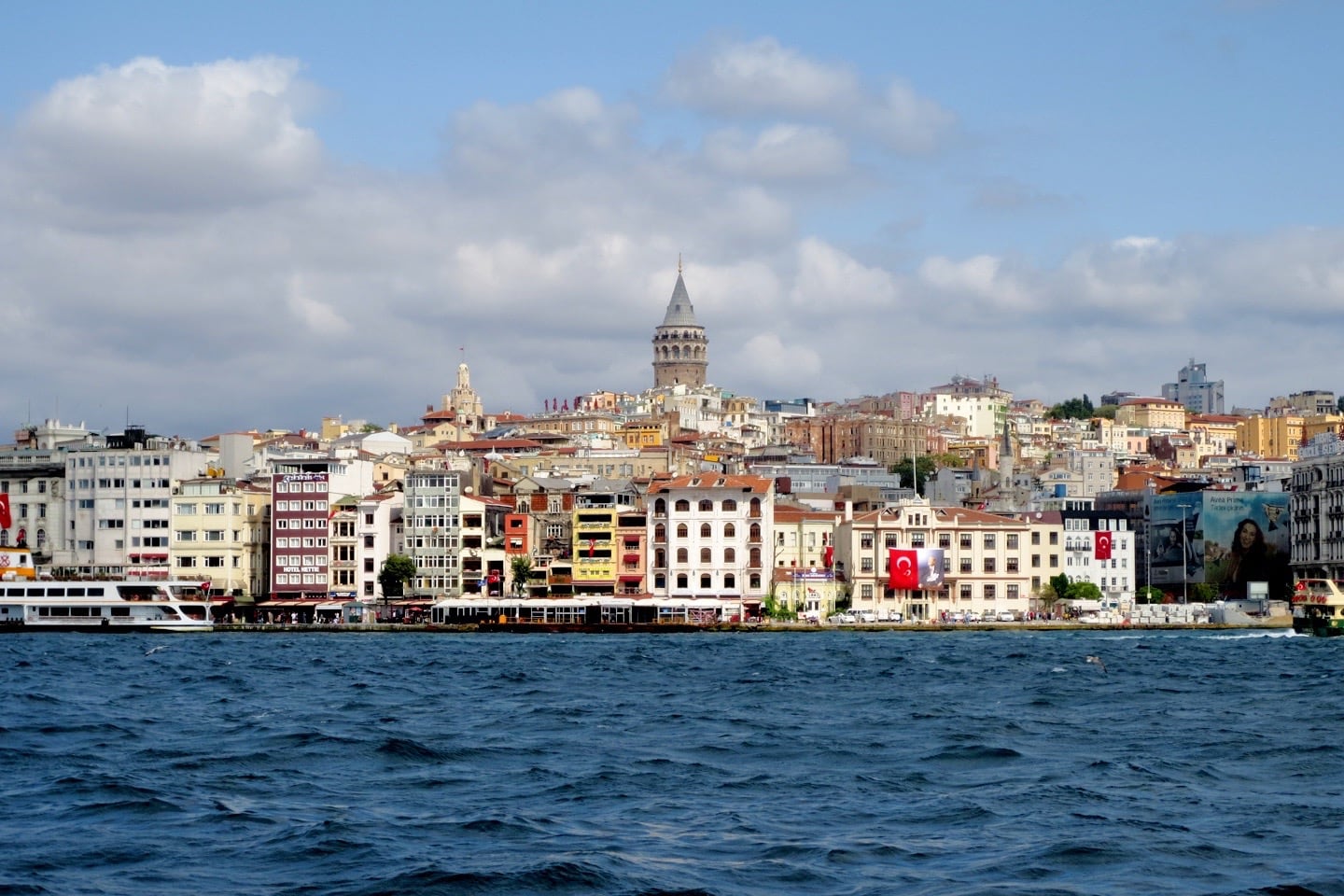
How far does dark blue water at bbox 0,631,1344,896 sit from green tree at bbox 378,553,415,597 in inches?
1762

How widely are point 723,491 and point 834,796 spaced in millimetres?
72945

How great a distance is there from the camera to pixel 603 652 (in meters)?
67.6

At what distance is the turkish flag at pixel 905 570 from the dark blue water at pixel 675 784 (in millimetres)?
46437

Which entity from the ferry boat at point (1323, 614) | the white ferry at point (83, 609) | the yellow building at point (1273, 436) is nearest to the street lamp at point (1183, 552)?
the ferry boat at point (1323, 614)

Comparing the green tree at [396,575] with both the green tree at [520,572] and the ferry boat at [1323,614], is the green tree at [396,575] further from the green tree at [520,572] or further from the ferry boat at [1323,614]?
the ferry boat at [1323,614]

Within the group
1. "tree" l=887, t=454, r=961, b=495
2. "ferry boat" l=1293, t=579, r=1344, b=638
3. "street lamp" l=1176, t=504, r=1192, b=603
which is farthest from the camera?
"tree" l=887, t=454, r=961, b=495

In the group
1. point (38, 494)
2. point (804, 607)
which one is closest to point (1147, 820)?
point (804, 607)

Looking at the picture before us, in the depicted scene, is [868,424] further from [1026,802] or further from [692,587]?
[1026,802]

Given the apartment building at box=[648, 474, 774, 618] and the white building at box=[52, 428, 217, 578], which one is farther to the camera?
the white building at box=[52, 428, 217, 578]

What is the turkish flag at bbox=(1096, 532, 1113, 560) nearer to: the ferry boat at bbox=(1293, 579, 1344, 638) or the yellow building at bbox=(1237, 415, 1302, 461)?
the ferry boat at bbox=(1293, 579, 1344, 638)

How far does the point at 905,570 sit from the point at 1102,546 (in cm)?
1538

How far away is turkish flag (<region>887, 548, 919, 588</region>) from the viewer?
98.8 metres

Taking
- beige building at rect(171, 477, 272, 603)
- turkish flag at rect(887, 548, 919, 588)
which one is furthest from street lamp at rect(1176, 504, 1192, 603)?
beige building at rect(171, 477, 272, 603)

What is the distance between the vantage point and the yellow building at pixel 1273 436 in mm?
195250
